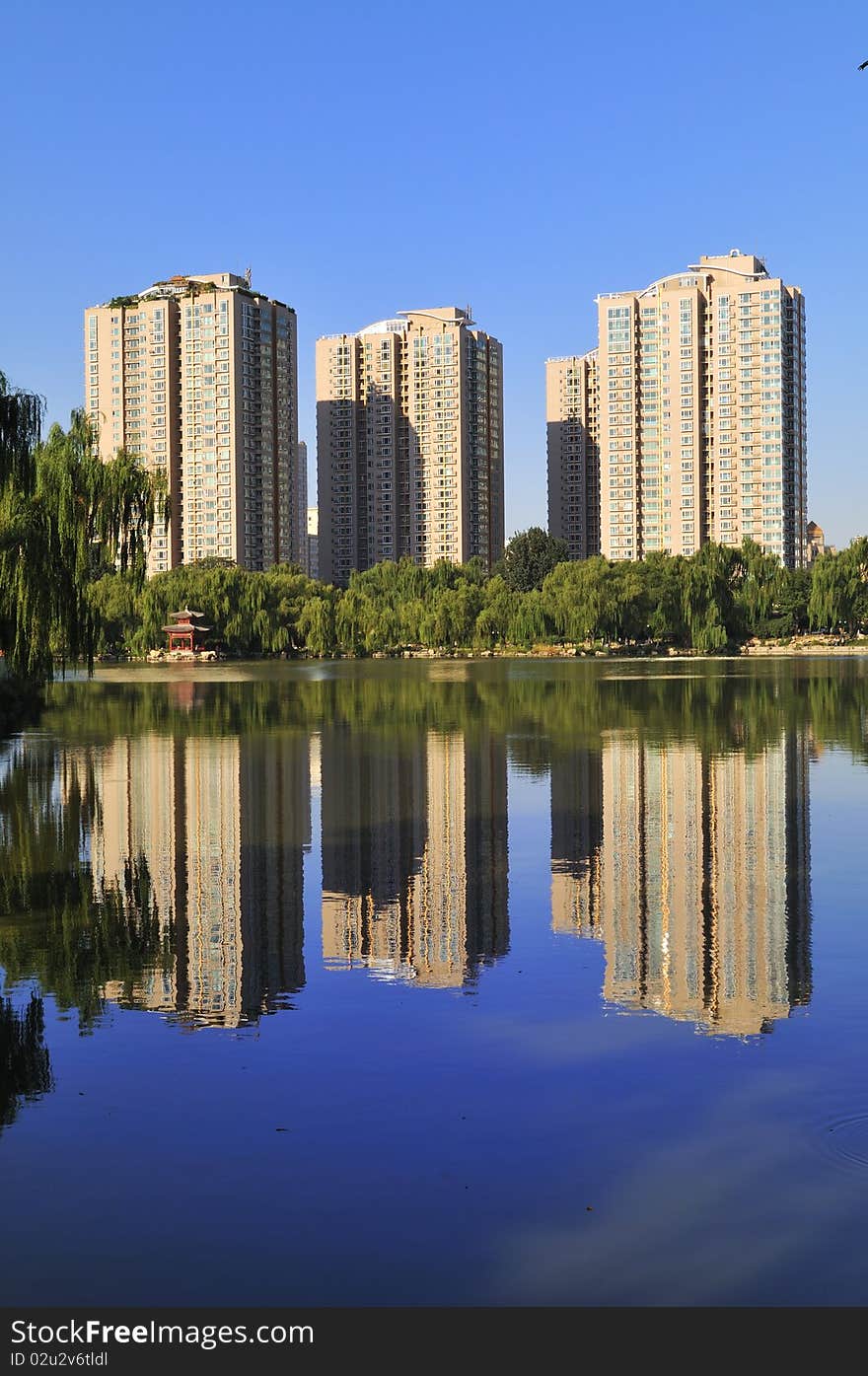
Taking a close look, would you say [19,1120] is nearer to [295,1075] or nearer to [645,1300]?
[295,1075]

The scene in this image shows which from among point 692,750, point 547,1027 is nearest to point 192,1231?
point 547,1027

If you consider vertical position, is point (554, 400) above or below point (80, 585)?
above

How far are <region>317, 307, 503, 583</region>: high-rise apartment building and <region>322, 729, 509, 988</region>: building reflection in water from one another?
407 ft

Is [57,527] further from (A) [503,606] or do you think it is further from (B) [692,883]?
(A) [503,606]

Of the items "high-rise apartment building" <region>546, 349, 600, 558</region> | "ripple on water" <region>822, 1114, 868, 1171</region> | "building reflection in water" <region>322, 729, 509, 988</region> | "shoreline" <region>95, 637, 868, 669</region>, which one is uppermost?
"high-rise apartment building" <region>546, 349, 600, 558</region>

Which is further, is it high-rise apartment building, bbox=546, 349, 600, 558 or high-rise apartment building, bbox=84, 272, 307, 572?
high-rise apartment building, bbox=546, 349, 600, 558

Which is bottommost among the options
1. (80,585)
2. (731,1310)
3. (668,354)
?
(731,1310)

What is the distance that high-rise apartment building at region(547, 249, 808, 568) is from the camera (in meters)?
128

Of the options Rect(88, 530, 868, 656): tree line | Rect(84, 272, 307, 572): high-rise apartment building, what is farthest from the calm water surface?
Rect(84, 272, 307, 572): high-rise apartment building

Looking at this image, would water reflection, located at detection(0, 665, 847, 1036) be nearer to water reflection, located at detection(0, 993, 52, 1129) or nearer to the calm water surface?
the calm water surface

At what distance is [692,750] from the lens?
24438mm

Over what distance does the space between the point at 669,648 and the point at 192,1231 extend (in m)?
95.8

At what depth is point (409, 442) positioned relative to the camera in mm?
147750

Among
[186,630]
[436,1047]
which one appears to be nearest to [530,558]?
[186,630]
